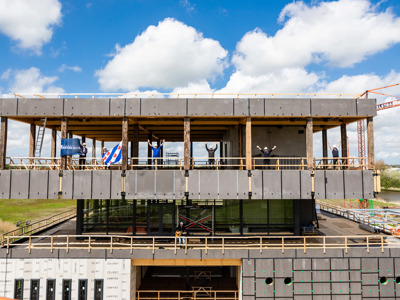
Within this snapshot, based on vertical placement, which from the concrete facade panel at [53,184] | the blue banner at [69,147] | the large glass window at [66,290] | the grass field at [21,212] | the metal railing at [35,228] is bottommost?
the grass field at [21,212]

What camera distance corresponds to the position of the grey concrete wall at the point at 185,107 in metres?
18.2

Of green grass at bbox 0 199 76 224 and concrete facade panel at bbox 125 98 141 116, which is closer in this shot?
concrete facade panel at bbox 125 98 141 116

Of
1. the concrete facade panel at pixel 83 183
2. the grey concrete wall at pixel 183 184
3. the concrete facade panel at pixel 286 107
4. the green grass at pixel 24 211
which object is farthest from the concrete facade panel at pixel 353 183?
the green grass at pixel 24 211

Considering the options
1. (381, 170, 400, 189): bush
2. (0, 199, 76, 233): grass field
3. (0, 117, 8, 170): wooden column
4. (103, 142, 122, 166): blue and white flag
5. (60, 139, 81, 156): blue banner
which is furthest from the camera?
(381, 170, 400, 189): bush

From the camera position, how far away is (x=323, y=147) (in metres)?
24.7

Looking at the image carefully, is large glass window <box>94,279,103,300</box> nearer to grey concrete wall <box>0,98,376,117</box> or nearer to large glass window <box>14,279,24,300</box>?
large glass window <box>14,279,24,300</box>

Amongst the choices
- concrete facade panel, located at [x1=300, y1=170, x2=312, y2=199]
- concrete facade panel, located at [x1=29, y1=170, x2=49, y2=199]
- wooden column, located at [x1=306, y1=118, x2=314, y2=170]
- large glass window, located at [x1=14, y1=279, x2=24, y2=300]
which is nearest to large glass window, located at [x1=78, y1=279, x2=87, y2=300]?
large glass window, located at [x1=14, y1=279, x2=24, y2=300]

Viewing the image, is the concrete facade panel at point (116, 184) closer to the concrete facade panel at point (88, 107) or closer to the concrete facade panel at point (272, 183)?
the concrete facade panel at point (88, 107)

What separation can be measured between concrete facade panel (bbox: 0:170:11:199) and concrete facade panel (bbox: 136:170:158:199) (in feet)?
28.5

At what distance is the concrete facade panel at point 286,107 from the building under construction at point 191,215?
7cm

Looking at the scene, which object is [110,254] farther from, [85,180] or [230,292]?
[230,292]

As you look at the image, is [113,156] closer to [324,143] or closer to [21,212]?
[324,143]

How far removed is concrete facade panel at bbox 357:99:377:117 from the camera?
18.1 meters

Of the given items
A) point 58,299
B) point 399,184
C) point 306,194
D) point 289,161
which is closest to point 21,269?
point 58,299
